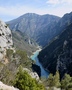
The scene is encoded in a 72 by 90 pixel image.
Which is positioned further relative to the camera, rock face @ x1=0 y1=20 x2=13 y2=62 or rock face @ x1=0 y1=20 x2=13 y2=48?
rock face @ x1=0 y1=20 x2=13 y2=48

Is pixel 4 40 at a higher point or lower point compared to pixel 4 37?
lower

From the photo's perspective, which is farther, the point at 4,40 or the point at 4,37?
the point at 4,37

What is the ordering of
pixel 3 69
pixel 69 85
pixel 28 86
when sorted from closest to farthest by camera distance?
1. pixel 28 86
2. pixel 3 69
3. pixel 69 85

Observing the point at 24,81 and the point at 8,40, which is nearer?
the point at 24,81

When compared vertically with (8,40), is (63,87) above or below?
below

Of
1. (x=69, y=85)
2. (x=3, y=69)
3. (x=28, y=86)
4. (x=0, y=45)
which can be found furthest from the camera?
(x=69, y=85)

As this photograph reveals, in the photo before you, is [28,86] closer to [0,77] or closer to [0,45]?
[0,77]

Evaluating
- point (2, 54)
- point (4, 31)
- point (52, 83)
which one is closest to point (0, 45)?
point (2, 54)

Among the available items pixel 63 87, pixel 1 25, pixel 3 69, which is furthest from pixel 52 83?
pixel 3 69

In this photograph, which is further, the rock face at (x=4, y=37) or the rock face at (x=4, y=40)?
the rock face at (x=4, y=37)

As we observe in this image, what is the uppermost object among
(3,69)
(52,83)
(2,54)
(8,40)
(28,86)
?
(8,40)
